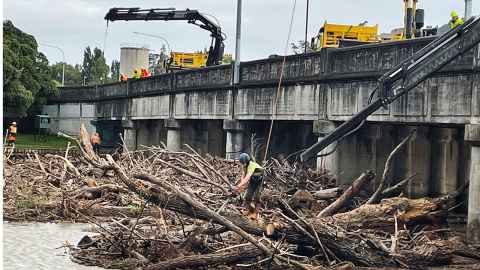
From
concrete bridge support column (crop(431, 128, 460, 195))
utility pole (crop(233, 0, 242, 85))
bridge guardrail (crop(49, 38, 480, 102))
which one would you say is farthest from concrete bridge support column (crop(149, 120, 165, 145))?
concrete bridge support column (crop(431, 128, 460, 195))

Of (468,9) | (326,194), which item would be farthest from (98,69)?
(468,9)

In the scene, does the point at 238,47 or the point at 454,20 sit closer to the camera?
the point at 454,20

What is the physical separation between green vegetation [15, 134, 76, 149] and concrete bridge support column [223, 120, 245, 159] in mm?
20930

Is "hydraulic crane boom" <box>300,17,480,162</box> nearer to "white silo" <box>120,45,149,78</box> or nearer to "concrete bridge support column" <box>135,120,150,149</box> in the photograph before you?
"concrete bridge support column" <box>135,120,150,149</box>

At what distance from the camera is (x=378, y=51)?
65.5ft

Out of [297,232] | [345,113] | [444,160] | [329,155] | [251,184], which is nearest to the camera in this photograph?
[297,232]

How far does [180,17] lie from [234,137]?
56.5ft

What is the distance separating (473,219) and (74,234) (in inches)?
339

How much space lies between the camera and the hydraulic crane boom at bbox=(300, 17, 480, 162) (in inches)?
671

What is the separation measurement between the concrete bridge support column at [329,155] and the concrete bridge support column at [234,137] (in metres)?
6.27

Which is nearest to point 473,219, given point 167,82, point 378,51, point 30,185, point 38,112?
point 378,51

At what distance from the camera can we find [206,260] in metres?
12.5

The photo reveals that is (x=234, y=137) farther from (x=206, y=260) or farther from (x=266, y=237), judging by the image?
(x=206, y=260)

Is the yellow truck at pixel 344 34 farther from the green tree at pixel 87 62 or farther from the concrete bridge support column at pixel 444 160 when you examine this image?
the green tree at pixel 87 62
